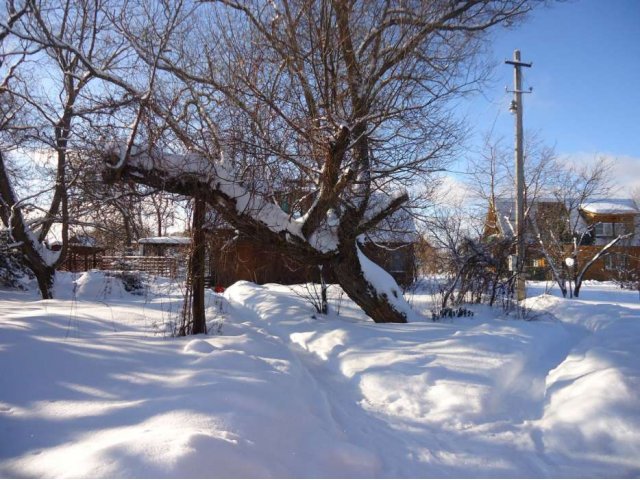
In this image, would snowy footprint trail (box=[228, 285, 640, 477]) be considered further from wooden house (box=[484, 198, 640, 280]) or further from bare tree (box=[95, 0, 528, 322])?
wooden house (box=[484, 198, 640, 280])

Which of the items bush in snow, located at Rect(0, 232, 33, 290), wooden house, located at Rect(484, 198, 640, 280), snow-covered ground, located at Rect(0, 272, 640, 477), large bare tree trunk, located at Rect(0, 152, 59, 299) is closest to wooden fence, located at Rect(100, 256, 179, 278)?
bush in snow, located at Rect(0, 232, 33, 290)

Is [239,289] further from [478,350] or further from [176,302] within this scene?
[478,350]

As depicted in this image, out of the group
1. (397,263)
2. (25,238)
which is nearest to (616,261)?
(397,263)

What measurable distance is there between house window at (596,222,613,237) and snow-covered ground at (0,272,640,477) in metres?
30.4

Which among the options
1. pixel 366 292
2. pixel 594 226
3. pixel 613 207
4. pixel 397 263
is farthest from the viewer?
pixel 613 207

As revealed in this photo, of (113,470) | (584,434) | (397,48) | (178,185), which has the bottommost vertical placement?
(584,434)

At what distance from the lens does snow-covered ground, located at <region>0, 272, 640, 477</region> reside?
283cm

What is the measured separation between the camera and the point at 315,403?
4340 millimetres

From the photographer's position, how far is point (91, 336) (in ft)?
18.4

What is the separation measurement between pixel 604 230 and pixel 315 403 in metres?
35.4

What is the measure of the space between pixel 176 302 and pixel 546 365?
7443mm

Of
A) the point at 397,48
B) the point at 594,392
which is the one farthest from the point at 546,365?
the point at 397,48

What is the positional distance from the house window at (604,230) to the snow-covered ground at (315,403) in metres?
30.4

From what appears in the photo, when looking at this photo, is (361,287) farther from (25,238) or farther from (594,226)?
(594,226)
